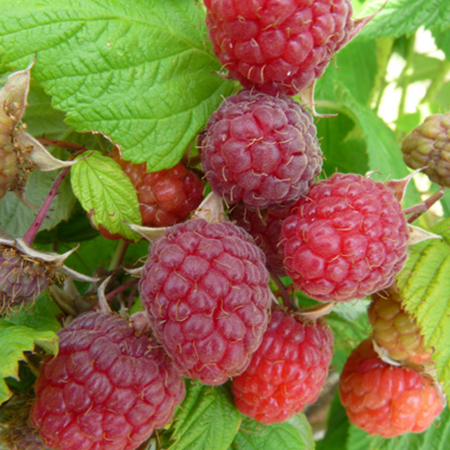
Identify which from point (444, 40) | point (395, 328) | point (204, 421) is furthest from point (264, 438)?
point (444, 40)

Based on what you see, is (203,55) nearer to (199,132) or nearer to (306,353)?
(199,132)

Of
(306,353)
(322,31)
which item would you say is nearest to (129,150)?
(322,31)

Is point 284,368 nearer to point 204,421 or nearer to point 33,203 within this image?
point 204,421

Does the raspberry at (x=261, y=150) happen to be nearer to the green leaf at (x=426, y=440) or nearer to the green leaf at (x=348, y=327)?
the green leaf at (x=348, y=327)

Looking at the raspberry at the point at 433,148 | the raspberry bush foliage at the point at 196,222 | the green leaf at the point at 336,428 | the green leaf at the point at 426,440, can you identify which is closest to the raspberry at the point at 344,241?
the raspberry bush foliage at the point at 196,222

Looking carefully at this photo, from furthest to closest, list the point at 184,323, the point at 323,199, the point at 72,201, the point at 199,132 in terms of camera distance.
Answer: the point at 72,201 < the point at 199,132 < the point at 323,199 < the point at 184,323

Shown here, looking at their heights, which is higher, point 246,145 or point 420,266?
point 246,145

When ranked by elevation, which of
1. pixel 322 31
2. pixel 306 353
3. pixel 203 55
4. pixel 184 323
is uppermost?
pixel 322 31
